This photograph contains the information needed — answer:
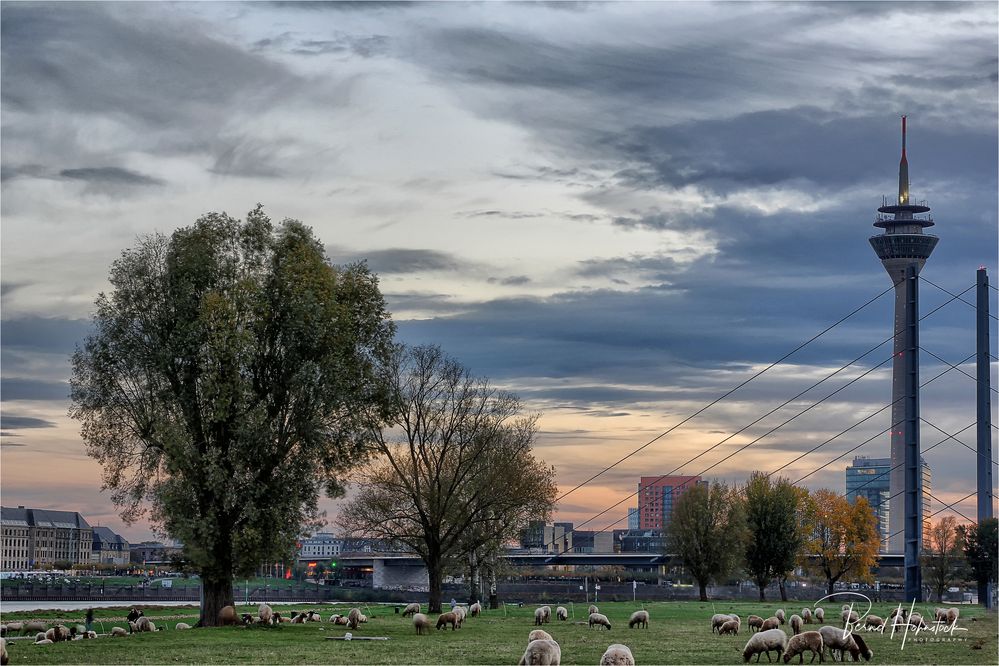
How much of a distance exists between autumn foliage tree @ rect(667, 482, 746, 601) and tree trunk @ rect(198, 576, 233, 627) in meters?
69.1

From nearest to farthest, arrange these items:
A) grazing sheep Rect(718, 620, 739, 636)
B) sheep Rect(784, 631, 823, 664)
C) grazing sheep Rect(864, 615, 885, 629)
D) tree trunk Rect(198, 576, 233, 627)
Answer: sheep Rect(784, 631, 823, 664) < grazing sheep Rect(864, 615, 885, 629) < grazing sheep Rect(718, 620, 739, 636) < tree trunk Rect(198, 576, 233, 627)

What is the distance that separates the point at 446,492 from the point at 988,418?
4654 cm

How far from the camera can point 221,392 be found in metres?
47.6

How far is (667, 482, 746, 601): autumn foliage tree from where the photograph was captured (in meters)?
111

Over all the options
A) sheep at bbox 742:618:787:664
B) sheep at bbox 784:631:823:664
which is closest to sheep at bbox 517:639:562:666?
sheep at bbox 742:618:787:664

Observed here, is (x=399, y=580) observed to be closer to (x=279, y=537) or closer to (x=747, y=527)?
(x=747, y=527)

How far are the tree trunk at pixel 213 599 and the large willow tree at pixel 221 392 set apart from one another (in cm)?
6

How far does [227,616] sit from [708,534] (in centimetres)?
7038

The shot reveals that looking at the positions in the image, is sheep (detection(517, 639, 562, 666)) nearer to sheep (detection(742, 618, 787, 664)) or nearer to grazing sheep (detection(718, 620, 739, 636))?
sheep (detection(742, 618, 787, 664))

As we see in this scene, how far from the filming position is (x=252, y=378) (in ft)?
162

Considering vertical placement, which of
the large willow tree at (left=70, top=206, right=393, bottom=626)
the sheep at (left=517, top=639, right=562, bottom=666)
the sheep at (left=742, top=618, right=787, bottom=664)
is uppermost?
the large willow tree at (left=70, top=206, right=393, bottom=626)

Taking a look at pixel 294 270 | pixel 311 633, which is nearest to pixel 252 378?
pixel 294 270

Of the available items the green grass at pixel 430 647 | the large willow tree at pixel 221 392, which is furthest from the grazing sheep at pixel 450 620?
the large willow tree at pixel 221 392

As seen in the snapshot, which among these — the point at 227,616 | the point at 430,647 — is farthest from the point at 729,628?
the point at 227,616
